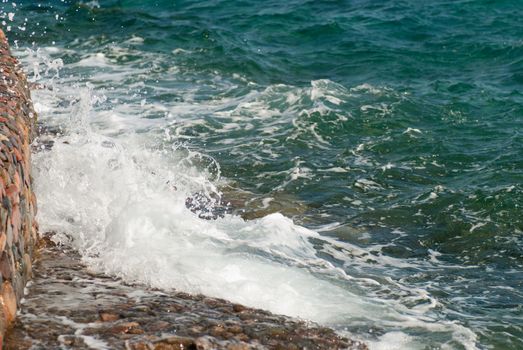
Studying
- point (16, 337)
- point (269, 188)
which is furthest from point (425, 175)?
point (16, 337)

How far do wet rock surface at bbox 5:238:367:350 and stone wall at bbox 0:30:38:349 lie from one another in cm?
15

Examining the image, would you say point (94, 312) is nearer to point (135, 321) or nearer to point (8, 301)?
point (135, 321)

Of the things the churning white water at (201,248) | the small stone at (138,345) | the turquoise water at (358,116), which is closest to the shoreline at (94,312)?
the small stone at (138,345)

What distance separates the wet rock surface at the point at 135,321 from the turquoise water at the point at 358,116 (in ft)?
2.39

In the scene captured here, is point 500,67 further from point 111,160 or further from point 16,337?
point 16,337

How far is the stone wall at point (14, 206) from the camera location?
557 cm

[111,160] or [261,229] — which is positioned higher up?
[111,160]

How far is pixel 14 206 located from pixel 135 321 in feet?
3.88

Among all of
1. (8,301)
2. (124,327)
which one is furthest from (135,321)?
(8,301)

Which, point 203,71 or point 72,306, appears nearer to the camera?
point 72,306

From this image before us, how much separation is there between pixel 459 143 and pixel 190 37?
8052 mm

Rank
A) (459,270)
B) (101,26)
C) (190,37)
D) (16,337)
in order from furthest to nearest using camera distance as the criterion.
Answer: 1. (101,26)
2. (190,37)
3. (459,270)
4. (16,337)

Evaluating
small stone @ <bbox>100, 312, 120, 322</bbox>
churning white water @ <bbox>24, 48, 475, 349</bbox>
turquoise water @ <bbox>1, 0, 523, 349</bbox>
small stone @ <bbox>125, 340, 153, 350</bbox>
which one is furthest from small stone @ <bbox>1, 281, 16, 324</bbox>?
turquoise water @ <bbox>1, 0, 523, 349</bbox>

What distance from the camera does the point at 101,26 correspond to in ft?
65.6
